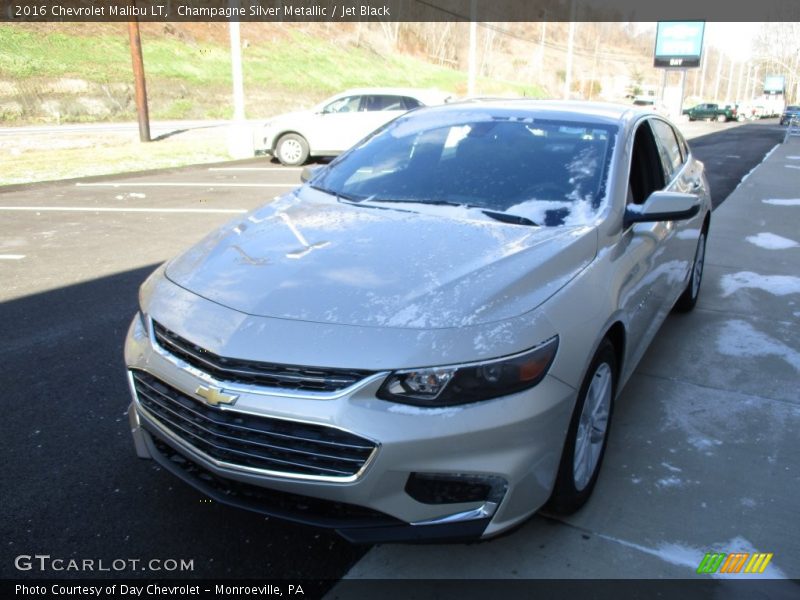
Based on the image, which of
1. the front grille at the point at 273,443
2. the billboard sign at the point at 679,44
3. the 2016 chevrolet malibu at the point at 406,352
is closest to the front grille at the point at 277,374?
the 2016 chevrolet malibu at the point at 406,352

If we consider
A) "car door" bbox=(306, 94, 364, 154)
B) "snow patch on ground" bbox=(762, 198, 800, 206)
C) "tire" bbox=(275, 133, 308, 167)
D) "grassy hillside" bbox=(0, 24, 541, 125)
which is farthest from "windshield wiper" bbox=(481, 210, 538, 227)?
"grassy hillside" bbox=(0, 24, 541, 125)

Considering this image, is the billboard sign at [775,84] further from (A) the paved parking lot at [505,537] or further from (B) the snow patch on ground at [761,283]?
(A) the paved parking lot at [505,537]

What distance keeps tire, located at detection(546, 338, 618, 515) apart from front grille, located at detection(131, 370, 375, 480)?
839 millimetres

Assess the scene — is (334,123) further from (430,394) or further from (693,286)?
(430,394)

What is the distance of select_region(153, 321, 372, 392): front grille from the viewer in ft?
7.10

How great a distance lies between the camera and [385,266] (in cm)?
268

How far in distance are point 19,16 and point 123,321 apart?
3418 cm

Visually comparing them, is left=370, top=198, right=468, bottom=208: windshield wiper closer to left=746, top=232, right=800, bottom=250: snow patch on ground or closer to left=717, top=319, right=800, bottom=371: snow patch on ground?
left=717, top=319, right=800, bottom=371: snow patch on ground

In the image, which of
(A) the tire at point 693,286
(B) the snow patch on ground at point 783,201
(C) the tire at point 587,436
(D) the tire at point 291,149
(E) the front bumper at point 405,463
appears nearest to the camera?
(E) the front bumper at point 405,463

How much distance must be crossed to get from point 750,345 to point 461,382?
133 inches

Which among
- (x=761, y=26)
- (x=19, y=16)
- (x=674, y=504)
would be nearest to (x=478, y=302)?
(x=674, y=504)

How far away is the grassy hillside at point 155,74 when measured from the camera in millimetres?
28031

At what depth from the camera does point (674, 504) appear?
2.96 m

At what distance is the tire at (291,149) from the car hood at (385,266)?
40.9 feet
